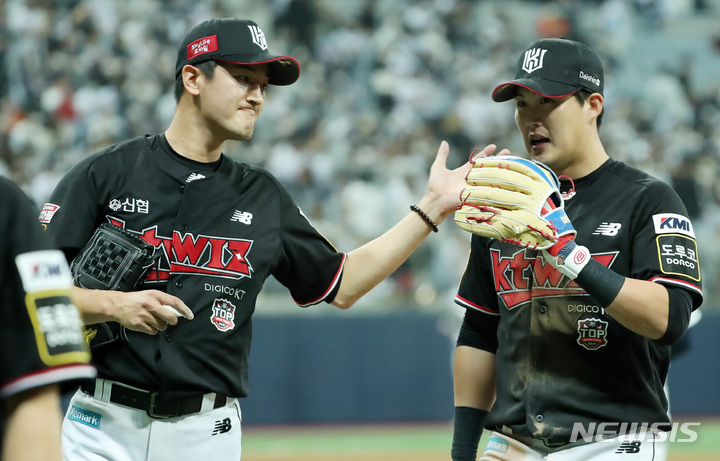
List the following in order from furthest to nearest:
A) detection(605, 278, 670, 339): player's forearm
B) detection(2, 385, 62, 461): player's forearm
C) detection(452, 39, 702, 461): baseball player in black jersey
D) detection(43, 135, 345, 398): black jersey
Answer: detection(43, 135, 345, 398): black jersey → detection(452, 39, 702, 461): baseball player in black jersey → detection(605, 278, 670, 339): player's forearm → detection(2, 385, 62, 461): player's forearm

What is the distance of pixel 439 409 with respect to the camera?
37.6 feet

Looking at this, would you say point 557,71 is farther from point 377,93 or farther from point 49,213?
point 377,93

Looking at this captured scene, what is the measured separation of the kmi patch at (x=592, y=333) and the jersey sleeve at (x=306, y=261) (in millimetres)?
1145

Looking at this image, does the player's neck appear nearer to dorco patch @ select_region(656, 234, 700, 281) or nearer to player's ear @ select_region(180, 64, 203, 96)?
player's ear @ select_region(180, 64, 203, 96)

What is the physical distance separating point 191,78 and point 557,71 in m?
1.51

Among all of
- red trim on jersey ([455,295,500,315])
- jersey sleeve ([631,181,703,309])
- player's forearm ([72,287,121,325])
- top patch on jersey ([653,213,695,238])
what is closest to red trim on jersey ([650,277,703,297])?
jersey sleeve ([631,181,703,309])

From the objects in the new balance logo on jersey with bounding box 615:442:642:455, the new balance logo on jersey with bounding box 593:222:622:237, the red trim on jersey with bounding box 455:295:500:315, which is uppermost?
the new balance logo on jersey with bounding box 593:222:622:237

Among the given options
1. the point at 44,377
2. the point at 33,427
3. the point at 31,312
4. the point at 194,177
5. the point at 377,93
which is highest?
the point at 377,93

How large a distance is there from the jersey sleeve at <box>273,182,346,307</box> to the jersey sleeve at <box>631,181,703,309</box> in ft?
4.30

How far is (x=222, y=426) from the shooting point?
355cm

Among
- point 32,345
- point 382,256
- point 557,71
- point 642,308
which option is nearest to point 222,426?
point 382,256

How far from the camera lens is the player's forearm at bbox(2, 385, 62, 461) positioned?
1854 mm

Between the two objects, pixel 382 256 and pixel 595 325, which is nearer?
pixel 595 325

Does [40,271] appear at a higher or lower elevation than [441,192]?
lower
